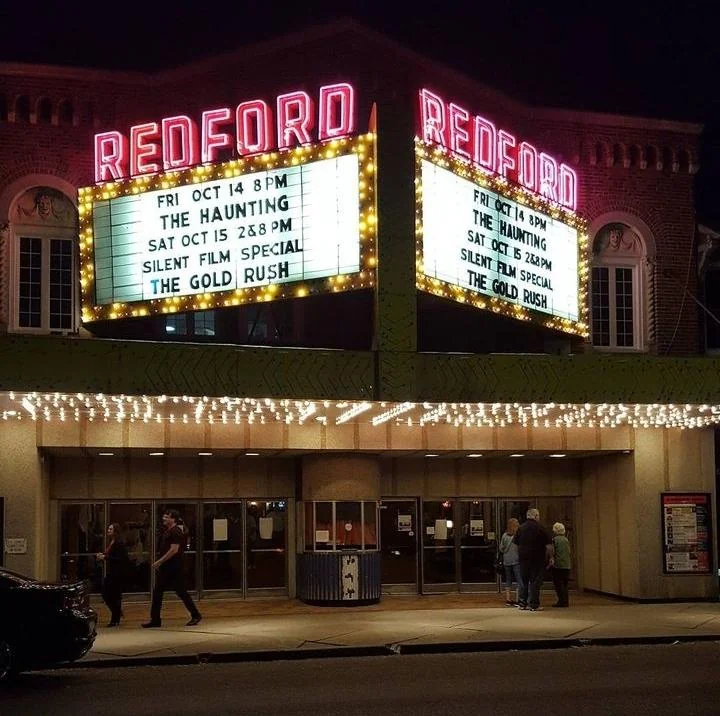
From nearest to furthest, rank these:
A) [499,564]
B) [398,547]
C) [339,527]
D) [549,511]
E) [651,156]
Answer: [339,527]
[499,564]
[398,547]
[651,156]
[549,511]

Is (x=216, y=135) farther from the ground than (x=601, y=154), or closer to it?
closer to it

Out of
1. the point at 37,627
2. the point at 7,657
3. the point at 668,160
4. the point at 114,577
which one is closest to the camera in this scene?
the point at 7,657

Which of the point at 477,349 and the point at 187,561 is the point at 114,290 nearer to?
the point at 187,561

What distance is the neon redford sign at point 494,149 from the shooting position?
20094 mm

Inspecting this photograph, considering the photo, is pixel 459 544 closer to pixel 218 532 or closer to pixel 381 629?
pixel 218 532

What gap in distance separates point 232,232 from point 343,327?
4063 mm

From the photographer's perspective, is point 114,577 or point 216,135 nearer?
point 114,577

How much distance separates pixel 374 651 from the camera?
16094mm

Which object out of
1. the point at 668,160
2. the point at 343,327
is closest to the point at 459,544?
the point at 343,327

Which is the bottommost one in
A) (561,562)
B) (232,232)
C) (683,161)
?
(561,562)

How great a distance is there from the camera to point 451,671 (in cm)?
1409

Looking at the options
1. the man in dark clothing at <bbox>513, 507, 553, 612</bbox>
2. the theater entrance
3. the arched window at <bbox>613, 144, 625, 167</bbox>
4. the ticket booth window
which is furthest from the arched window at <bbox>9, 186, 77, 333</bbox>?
the arched window at <bbox>613, 144, 625, 167</bbox>

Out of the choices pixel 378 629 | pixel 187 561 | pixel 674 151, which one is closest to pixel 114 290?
pixel 187 561

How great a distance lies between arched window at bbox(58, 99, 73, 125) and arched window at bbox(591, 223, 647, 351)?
10887 millimetres
